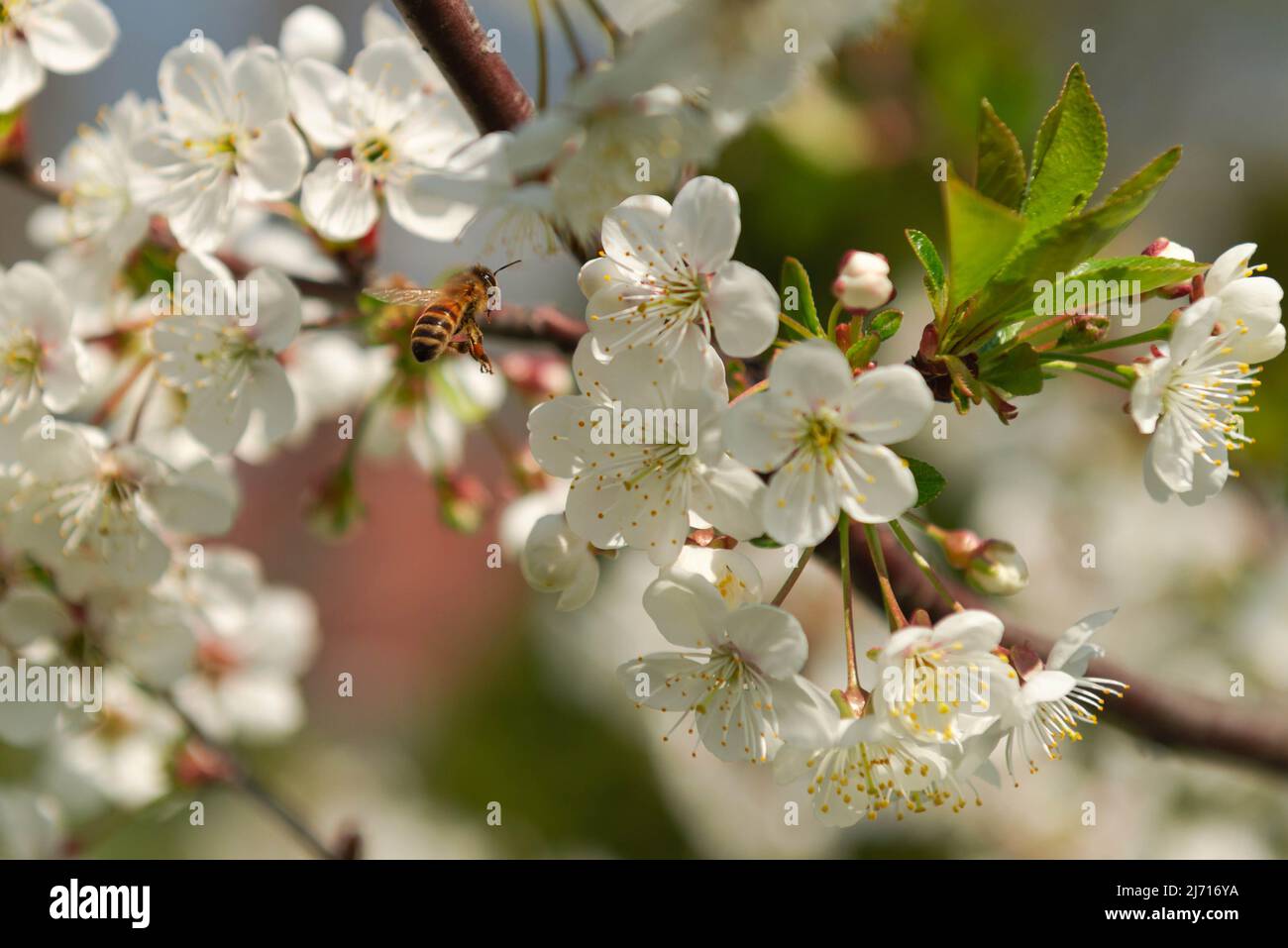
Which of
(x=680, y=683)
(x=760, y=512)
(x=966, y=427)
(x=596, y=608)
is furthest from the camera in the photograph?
(x=596, y=608)

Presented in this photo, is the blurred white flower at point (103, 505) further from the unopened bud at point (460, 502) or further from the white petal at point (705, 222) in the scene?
the white petal at point (705, 222)

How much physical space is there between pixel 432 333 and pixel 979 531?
1869 millimetres

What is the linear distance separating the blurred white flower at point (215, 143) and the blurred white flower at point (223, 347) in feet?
0.24

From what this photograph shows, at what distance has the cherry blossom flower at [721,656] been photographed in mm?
1066

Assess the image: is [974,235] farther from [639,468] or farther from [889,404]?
[639,468]

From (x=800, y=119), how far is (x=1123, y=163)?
1.41 meters

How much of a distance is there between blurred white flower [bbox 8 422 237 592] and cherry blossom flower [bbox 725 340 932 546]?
33.3 inches

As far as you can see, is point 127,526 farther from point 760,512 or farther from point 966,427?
point 966,427

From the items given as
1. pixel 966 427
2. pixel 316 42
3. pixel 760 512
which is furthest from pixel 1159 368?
pixel 966 427

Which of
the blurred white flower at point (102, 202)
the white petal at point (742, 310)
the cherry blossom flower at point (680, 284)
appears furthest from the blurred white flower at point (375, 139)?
the white petal at point (742, 310)

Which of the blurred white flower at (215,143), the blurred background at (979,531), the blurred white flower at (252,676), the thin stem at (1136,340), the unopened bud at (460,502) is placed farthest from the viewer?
the blurred background at (979,531)

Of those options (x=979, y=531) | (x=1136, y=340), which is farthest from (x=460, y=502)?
(x=979, y=531)
